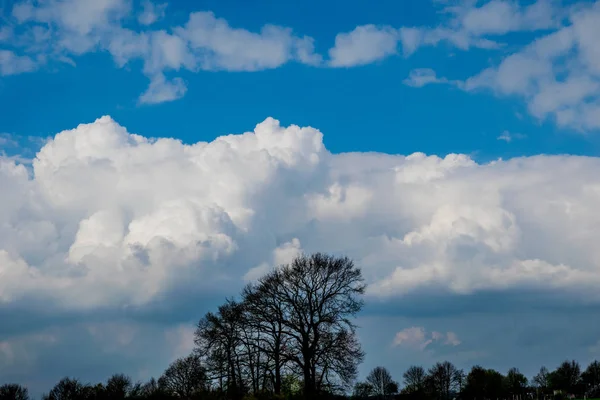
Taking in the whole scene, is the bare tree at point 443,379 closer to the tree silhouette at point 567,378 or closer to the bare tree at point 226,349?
the tree silhouette at point 567,378

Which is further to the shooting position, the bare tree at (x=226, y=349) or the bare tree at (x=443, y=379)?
the bare tree at (x=443, y=379)

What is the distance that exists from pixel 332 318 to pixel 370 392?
382 feet

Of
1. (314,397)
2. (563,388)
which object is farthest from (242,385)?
(563,388)

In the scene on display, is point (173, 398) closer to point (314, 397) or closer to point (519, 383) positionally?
point (314, 397)

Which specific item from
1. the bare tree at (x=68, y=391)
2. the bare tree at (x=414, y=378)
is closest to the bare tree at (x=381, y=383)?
the bare tree at (x=414, y=378)

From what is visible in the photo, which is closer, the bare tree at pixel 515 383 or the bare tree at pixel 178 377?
the bare tree at pixel 178 377

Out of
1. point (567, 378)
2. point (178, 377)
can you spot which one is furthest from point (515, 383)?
point (178, 377)

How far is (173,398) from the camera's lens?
86.9 m

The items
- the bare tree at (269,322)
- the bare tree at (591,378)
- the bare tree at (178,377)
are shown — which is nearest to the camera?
the bare tree at (269,322)

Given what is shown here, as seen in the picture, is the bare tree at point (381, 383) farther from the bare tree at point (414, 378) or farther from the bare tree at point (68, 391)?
the bare tree at point (68, 391)

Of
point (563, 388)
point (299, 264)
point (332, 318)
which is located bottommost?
point (563, 388)

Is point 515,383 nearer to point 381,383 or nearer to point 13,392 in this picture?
point 381,383

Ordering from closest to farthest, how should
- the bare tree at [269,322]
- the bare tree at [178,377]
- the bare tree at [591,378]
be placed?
1. the bare tree at [269,322]
2. the bare tree at [178,377]
3. the bare tree at [591,378]

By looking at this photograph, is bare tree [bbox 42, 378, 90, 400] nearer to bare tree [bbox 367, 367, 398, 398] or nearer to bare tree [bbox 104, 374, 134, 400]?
bare tree [bbox 104, 374, 134, 400]
